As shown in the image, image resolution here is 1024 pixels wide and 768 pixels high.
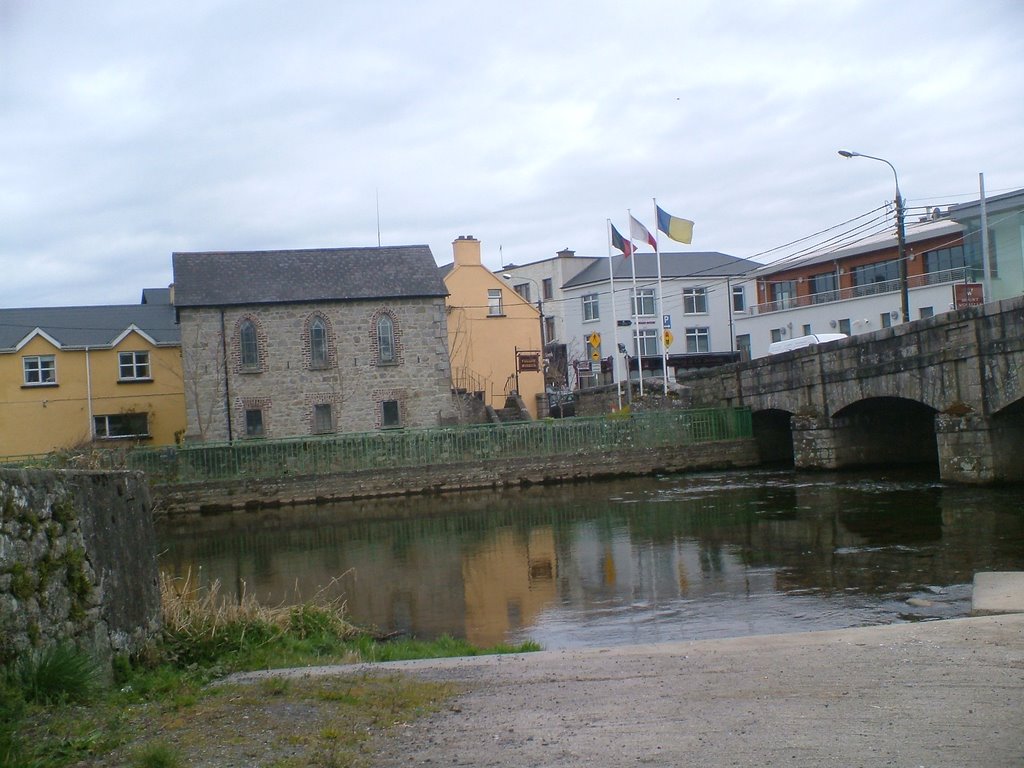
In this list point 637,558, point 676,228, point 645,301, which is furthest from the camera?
point 645,301

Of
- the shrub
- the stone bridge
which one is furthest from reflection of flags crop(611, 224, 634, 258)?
the shrub

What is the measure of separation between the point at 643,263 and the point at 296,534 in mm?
46640

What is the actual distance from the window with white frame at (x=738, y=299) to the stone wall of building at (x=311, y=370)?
29632 millimetres

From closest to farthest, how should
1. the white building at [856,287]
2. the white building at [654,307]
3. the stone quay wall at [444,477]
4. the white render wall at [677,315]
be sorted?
the stone quay wall at [444,477] < the white building at [856,287] < the white building at [654,307] < the white render wall at [677,315]

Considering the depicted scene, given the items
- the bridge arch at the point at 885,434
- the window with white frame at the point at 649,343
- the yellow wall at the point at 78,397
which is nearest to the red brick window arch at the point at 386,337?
the yellow wall at the point at 78,397

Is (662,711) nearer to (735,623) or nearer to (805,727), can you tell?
(805,727)

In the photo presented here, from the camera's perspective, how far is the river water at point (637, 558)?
40.6 ft

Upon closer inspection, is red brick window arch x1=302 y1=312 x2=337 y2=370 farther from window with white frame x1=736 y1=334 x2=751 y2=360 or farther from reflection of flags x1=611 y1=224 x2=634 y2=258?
window with white frame x1=736 y1=334 x2=751 y2=360

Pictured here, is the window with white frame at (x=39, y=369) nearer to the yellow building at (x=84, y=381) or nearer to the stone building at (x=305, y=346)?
the yellow building at (x=84, y=381)

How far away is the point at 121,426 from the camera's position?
46625mm

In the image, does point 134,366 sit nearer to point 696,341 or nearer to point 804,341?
point 804,341

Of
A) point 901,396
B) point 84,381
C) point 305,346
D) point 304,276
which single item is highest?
point 304,276

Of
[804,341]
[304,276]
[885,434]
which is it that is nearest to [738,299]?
[804,341]

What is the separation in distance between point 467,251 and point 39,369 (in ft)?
70.0
